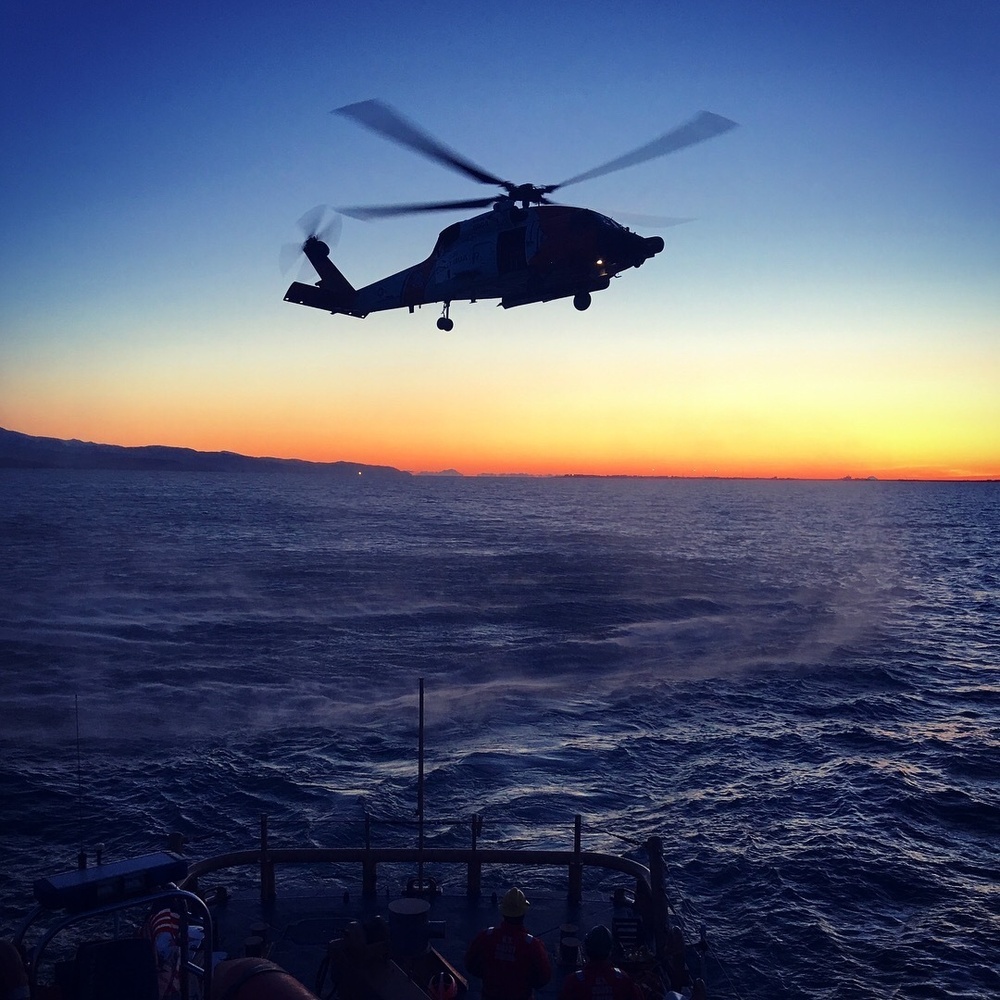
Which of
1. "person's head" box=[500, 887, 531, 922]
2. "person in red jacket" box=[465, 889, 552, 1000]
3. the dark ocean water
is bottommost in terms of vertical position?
the dark ocean water

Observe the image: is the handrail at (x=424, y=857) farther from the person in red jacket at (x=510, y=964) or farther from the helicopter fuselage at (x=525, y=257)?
the helicopter fuselage at (x=525, y=257)

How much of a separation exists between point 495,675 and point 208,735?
13.7m

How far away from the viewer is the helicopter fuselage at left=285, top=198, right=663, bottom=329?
2003 cm

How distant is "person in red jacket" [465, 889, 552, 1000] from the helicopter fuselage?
1597cm

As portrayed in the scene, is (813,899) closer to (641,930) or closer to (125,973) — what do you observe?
(641,930)

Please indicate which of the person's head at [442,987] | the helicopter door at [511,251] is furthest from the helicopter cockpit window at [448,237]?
the person's head at [442,987]

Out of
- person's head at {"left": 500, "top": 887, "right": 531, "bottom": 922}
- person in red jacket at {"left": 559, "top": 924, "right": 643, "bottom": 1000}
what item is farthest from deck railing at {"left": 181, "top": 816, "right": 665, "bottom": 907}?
person in red jacket at {"left": 559, "top": 924, "right": 643, "bottom": 1000}

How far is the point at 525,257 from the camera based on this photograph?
21.1 metres

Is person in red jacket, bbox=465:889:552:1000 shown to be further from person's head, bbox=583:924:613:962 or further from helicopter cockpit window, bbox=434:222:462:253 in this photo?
helicopter cockpit window, bbox=434:222:462:253

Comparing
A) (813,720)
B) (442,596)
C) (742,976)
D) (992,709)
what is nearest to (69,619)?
(442,596)

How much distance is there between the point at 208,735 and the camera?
29.8 metres

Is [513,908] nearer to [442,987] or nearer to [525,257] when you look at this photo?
[442,987]

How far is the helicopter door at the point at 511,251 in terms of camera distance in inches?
837

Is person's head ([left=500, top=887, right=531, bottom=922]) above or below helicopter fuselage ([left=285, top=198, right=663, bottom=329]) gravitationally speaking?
below
